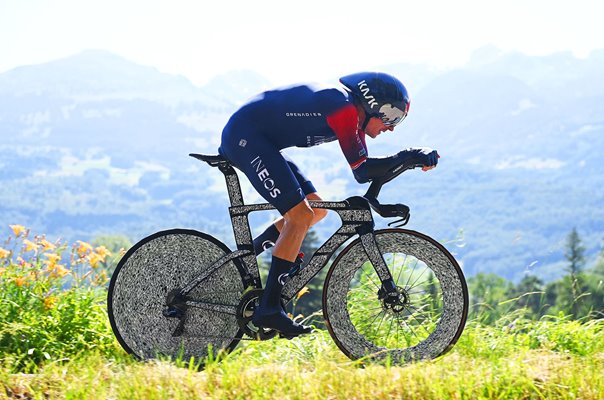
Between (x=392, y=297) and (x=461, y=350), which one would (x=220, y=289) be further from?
(x=461, y=350)

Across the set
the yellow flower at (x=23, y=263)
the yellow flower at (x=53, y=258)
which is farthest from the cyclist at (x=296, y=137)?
the yellow flower at (x=23, y=263)

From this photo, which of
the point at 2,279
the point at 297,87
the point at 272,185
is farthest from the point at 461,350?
the point at 2,279

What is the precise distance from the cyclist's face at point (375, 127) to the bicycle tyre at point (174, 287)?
49.7 inches

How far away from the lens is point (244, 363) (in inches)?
195

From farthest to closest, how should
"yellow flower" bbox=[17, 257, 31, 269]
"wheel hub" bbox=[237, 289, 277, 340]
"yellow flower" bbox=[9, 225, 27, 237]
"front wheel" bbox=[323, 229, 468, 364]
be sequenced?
1. "yellow flower" bbox=[9, 225, 27, 237]
2. "yellow flower" bbox=[17, 257, 31, 269]
3. "wheel hub" bbox=[237, 289, 277, 340]
4. "front wheel" bbox=[323, 229, 468, 364]

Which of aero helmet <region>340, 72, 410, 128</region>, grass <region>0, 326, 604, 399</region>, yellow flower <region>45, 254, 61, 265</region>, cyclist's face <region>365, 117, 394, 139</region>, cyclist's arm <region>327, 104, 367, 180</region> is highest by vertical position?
aero helmet <region>340, 72, 410, 128</region>

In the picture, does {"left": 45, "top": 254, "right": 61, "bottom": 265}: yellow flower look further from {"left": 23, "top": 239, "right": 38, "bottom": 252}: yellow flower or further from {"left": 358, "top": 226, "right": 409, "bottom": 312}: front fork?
{"left": 358, "top": 226, "right": 409, "bottom": 312}: front fork

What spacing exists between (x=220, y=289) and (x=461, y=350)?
165 centimetres

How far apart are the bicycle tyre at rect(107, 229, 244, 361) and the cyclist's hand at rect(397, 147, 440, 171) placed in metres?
1.37

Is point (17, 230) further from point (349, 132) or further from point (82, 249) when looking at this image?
point (349, 132)

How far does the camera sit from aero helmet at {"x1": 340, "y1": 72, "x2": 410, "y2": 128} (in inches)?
194

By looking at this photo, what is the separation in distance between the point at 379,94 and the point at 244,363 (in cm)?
189

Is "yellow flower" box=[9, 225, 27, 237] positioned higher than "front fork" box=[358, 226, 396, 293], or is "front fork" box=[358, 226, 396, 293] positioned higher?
"yellow flower" box=[9, 225, 27, 237]

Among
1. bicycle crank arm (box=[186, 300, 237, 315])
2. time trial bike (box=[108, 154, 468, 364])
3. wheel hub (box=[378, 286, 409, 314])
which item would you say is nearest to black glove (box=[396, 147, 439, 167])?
time trial bike (box=[108, 154, 468, 364])
